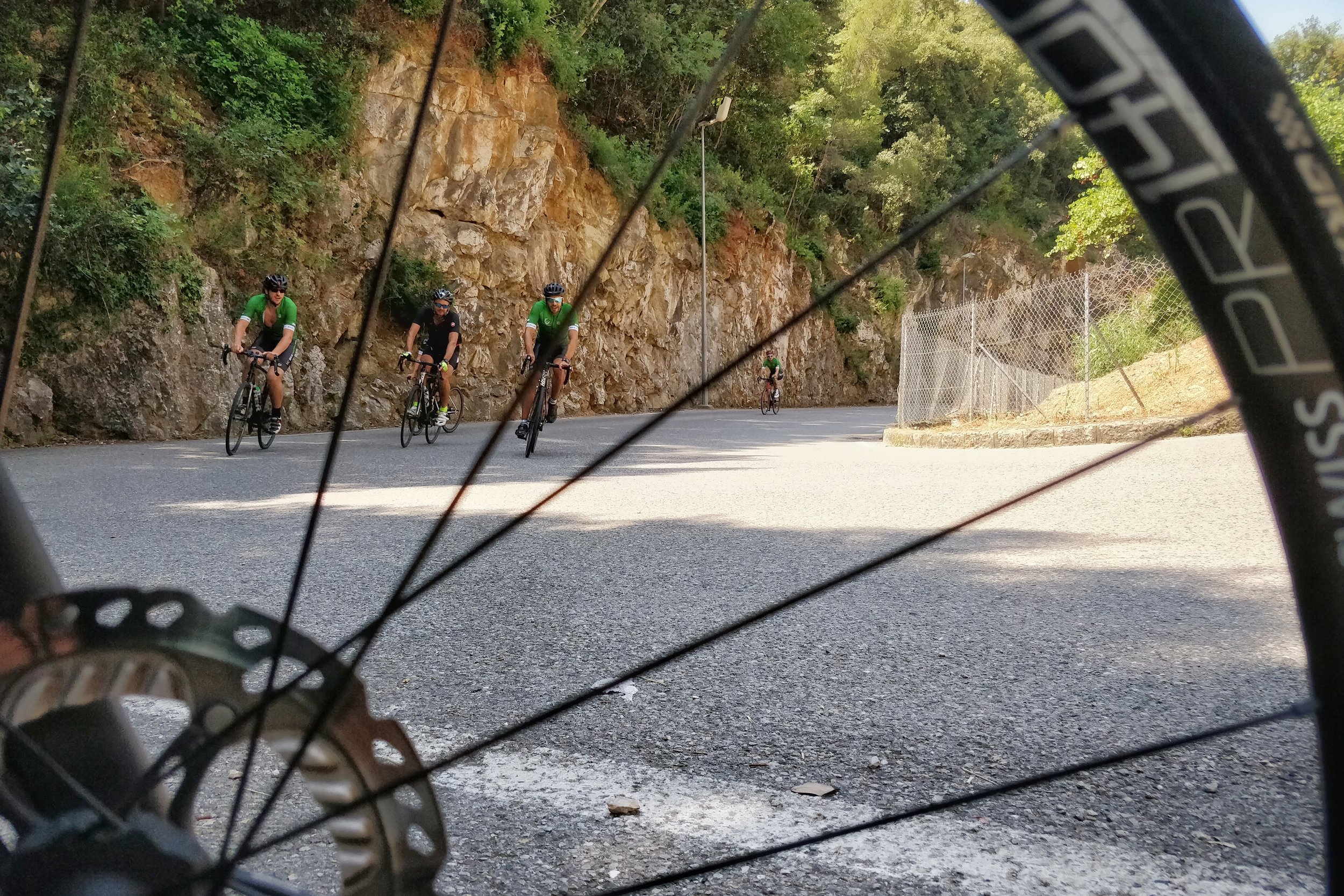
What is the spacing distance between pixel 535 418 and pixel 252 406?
3.33 m

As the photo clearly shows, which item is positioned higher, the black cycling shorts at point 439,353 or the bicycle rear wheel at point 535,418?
the black cycling shorts at point 439,353

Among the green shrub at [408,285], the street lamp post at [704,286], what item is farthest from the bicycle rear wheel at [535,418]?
the street lamp post at [704,286]

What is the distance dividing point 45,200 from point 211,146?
1886 centimetres

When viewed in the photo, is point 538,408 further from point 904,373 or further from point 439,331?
point 904,373

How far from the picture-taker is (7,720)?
839 millimetres

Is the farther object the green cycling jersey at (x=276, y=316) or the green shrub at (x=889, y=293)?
the green shrub at (x=889, y=293)

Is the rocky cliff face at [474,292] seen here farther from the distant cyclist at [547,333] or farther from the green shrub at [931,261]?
the green shrub at [931,261]

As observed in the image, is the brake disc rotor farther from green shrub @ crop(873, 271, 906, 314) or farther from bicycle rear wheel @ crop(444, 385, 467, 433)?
green shrub @ crop(873, 271, 906, 314)

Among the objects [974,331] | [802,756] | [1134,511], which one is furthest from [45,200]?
[974,331]

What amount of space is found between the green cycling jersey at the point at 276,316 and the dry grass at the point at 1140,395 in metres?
8.36

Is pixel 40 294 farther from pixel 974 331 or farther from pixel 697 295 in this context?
pixel 697 295

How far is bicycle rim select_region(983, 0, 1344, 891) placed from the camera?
2.28 feet

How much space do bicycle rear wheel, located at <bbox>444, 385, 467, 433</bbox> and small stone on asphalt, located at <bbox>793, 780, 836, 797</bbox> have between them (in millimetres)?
11921

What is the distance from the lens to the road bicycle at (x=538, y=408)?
34.0ft
